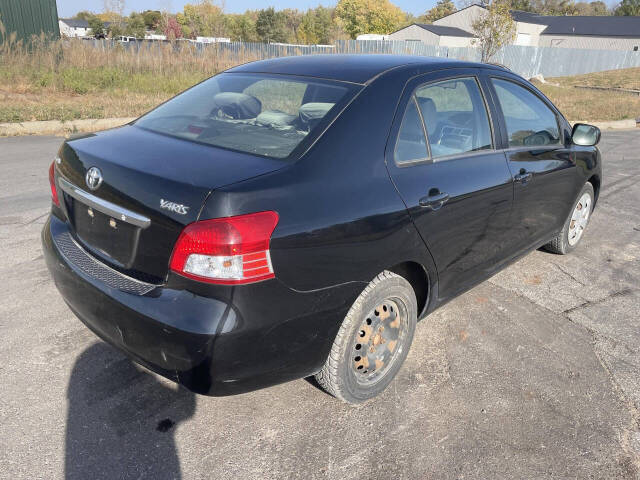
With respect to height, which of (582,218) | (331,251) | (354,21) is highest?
(354,21)

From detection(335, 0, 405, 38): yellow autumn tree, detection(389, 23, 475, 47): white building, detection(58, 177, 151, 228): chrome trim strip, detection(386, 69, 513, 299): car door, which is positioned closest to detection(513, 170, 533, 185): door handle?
detection(386, 69, 513, 299): car door

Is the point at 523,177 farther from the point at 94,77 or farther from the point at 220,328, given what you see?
the point at 94,77

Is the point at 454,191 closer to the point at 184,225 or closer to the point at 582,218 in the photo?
the point at 184,225

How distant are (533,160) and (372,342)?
6.47 ft

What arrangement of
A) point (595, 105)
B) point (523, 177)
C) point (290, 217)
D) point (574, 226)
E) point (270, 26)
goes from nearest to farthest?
point (290, 217)
point (523, 177)
point (574, 226)
point (595, 105)
point (270, 26)

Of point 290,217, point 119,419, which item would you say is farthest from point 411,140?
point 119,419

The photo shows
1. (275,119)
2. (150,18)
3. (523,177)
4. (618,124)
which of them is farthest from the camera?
(150,18)

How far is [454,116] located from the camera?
10.7 ft

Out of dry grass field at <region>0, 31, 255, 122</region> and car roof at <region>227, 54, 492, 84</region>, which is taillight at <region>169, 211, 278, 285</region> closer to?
car roof at <region>227, 54, 492, 84</region>

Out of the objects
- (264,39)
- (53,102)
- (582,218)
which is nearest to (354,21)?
(264,39)

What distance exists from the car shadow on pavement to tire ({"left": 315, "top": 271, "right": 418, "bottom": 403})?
2.61 feet

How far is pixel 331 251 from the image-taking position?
228 centimetres

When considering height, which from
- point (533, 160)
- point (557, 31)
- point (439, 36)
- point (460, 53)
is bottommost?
point (533, 160)

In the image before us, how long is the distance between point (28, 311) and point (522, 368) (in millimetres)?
3231
